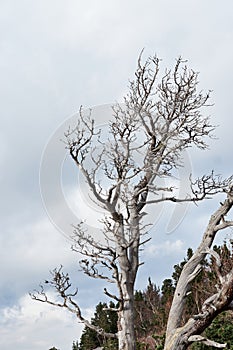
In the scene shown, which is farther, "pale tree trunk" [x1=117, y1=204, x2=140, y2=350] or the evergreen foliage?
the evergreen foliage

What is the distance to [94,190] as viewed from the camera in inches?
293

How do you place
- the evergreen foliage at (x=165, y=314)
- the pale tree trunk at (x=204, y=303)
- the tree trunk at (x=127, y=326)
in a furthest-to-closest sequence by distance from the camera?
the evergreen foliage at (x=165, y=314) < the tree trunk at (x=127, y=326) < the pale tree trunk at (x=204, y=303)

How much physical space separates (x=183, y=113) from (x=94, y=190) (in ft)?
6.92

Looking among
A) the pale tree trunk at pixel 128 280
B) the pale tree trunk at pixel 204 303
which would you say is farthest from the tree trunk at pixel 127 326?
the pale tree trunk at pixel 204 303

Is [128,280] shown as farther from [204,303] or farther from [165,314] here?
[165,314]

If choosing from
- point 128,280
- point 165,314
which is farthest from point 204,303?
point 165,314

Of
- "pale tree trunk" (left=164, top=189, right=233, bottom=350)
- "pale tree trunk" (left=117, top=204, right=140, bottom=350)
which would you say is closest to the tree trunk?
"pale tree trunk" (left=117, top=204, right=140, bottom=350)

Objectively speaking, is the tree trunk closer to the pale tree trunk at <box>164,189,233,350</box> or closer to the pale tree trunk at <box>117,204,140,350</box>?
the pale tree trunk at <box>117,204,140,350</box>

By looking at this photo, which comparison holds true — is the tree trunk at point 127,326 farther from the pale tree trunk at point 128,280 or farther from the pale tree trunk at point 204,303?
the pale tree trunk at point 204,303

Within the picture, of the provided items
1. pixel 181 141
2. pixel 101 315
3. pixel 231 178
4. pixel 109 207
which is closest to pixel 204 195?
pixel 231 178

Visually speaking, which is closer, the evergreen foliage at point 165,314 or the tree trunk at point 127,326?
the tree trunk at point 127,326

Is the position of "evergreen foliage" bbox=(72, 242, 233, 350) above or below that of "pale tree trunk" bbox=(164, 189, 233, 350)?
above

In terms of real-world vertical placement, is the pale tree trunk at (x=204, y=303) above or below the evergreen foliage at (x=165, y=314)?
below

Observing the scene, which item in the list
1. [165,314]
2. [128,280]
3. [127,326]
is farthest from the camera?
[165,314]
